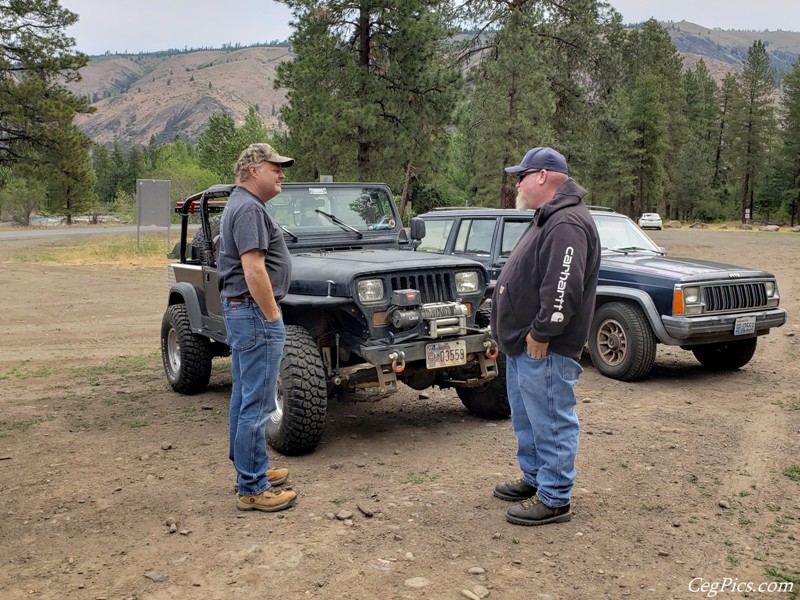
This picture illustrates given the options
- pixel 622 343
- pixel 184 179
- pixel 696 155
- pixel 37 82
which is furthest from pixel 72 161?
pixel 696 155

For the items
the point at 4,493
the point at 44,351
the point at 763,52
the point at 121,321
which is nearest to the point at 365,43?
the point at 121,321

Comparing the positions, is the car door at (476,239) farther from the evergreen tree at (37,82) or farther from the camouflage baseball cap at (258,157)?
the evergreen tree at (37,82)

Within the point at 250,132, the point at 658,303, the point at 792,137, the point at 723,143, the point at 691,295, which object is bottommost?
the point at 658,303

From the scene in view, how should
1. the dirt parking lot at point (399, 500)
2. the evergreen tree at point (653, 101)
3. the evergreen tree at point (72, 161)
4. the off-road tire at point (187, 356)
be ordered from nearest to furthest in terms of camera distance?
the dirt parking lot at point (399, 500)
the off-road tire at point (187, 356)
the evergreen tree at point (72, 161)
the evergreen tree at point (653, 101)

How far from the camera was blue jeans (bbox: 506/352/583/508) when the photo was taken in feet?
13.9

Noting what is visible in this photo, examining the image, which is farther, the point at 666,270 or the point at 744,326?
the point at 666,270

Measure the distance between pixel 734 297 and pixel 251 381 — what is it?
572 centimetres

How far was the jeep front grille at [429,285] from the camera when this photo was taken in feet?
19.3

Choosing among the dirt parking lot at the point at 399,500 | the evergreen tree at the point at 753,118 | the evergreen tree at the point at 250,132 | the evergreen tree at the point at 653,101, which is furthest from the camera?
the evergreen tree at the point at 753,118

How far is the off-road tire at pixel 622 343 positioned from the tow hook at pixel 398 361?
3.15 meters

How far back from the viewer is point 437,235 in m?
9.53

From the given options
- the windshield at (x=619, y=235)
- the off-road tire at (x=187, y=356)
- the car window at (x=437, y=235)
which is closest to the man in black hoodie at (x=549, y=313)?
the off-road tire at (x=187, y=356)

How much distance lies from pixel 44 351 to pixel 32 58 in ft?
93.7

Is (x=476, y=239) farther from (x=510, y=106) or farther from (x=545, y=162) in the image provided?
(x=510, y=106)
